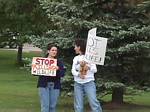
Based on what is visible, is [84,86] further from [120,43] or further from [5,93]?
[5,93]

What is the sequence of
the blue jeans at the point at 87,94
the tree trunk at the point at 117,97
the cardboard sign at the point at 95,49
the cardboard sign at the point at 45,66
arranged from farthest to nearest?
the tree trunk at the point at 117,97, the cardboard sign at the point at 95,49, the blue jeans at the point at 87,94, the cardboard sign at the point at 45,66

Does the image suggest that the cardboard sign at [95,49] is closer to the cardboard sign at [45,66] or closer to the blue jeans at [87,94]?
the blue jeans at [87,94]

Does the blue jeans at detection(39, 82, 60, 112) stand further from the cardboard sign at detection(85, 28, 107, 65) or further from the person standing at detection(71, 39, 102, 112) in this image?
the cardboard sign at detection(85, 28, 107, 65)

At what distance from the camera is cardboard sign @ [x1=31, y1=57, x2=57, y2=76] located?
1110 cm

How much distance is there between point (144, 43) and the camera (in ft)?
44.2

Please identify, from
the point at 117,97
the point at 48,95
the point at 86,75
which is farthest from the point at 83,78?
the point at 117,97

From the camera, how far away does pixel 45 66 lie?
11.3m

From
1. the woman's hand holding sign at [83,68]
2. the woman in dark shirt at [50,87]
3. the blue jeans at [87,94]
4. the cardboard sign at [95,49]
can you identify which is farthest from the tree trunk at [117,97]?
the woman in dark shirt at [50,87]

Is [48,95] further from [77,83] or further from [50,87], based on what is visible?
[77,83]

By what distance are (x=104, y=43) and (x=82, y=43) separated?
Result: 0.80 metres

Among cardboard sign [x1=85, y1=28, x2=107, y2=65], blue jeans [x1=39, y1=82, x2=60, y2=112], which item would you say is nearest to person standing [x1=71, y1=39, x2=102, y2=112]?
cardboard sign [x1=85, y1=28, x2=107, y2=65]

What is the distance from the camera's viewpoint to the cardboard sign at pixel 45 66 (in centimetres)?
1110

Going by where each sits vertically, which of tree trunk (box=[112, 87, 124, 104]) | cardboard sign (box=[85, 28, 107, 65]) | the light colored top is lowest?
tree trunk (box=[112, 87, 124, 104])

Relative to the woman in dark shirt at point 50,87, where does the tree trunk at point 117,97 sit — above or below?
below
